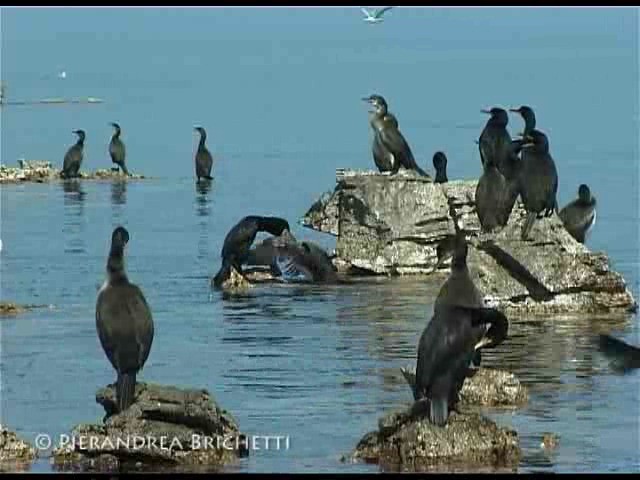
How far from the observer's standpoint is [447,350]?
593 inches

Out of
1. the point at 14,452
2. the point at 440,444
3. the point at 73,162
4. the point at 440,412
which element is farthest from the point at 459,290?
the point at 73,162

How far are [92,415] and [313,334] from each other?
516 cm

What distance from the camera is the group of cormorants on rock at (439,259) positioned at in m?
15.1

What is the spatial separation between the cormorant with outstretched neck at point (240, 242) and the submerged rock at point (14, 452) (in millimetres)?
10742

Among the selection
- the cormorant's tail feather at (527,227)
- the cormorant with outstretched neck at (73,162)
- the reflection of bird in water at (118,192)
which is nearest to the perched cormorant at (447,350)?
the cormorant's tail feather at (527,227)

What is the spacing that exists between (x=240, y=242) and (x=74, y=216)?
29.6 ft

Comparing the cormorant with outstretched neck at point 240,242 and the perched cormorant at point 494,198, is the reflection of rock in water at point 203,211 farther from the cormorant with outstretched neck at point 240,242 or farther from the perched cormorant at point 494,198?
the perched cormorant at point 494,198

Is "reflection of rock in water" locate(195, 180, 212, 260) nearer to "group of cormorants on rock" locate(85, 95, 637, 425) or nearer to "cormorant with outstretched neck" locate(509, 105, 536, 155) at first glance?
"group of cormorants on rock" locate(85, 95, 637, 425)

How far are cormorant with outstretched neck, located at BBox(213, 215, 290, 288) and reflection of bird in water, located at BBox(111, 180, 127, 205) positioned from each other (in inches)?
433

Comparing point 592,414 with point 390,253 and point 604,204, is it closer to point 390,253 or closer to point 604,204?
point 390,253

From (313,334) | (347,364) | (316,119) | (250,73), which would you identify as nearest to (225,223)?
(313,334)

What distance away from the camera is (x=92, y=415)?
56.2ft

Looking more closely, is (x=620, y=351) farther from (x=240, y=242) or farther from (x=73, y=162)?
(x=73, y=162)

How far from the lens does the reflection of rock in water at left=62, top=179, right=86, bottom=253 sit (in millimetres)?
30644
